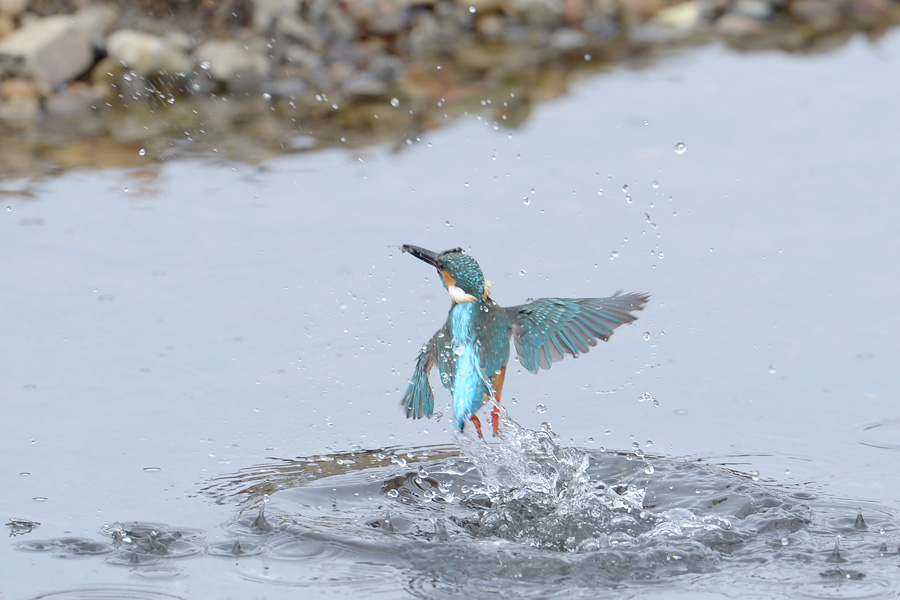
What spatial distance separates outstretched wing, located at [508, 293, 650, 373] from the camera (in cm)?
421

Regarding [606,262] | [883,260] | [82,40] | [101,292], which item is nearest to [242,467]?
[101,292]

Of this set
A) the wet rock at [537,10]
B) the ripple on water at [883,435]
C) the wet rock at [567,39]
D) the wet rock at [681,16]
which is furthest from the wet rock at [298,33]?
the ripple on water at [883,435]

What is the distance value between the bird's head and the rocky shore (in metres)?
2.95

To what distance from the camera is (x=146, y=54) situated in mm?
7820

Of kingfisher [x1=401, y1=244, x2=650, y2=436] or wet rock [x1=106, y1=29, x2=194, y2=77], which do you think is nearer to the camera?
kingfisher [x1=401, y1=244, x2=650, y2=436]

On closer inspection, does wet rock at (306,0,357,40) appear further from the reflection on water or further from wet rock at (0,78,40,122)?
the reflection on water

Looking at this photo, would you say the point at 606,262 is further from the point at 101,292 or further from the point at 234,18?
the point at 234,18

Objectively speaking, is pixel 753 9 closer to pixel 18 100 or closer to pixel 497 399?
pixel 18 100

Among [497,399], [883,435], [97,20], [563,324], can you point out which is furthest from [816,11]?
[497,399]

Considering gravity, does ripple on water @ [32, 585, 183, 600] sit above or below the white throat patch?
below

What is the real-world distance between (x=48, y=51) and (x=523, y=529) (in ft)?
16.2

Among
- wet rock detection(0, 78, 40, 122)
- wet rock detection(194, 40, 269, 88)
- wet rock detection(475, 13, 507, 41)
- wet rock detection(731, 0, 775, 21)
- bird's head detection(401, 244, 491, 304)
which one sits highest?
wet rock detection(731, 0, 775, 21)

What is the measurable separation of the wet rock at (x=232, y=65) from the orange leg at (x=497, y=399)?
4.08 metres

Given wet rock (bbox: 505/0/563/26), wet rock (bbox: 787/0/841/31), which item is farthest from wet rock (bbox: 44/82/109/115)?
wet rock (bbox: 787/0/841/31)
